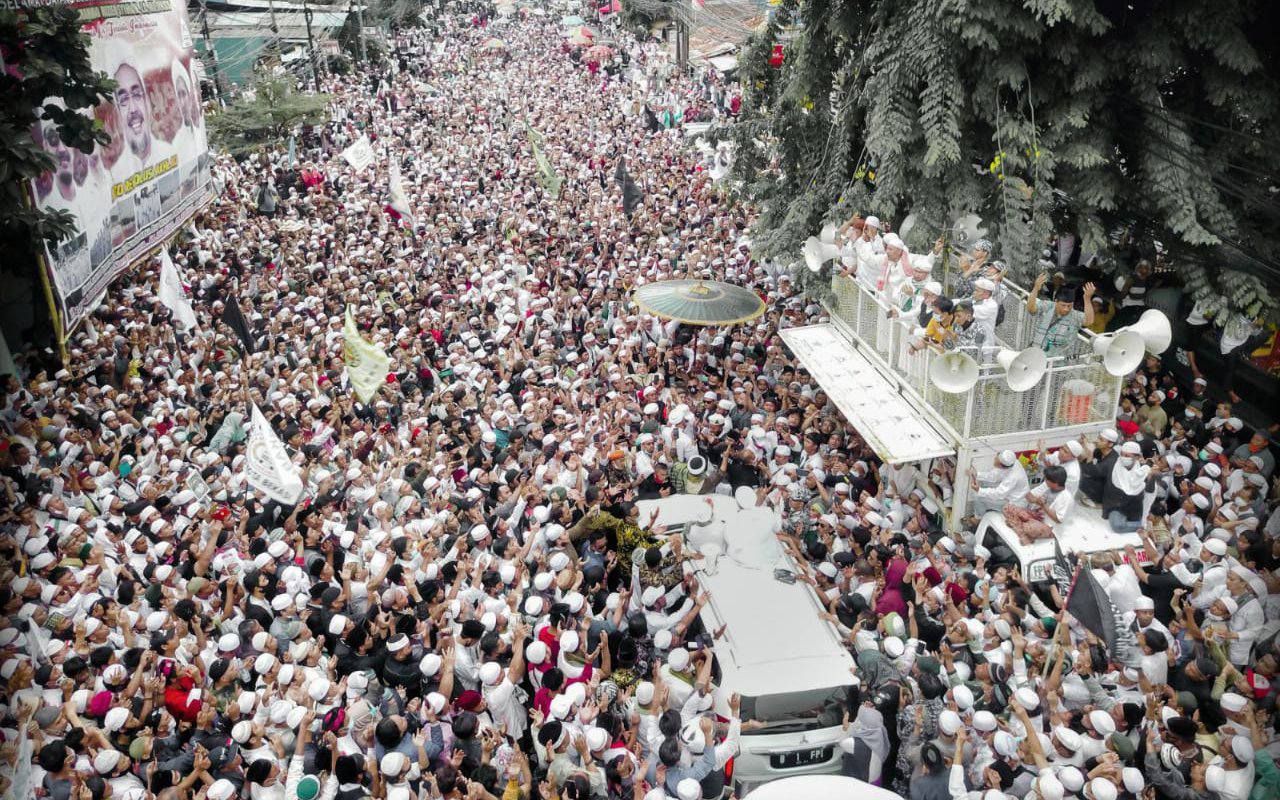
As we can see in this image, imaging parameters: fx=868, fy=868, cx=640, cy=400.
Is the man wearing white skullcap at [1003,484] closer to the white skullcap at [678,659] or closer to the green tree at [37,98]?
the white skullcap at [678,659]

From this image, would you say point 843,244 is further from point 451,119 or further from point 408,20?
point 408,20

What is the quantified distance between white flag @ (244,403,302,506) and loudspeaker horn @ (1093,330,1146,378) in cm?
738

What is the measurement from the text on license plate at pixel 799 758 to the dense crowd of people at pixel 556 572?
204mm

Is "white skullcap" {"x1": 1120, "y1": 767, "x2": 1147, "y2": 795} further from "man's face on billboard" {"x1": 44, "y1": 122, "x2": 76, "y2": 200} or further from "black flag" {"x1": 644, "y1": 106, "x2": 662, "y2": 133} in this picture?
"black flag" {"x1": 644, "y1": 106, "x2": 662, "y2": 133}

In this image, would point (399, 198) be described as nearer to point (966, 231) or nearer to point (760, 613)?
point (966, 231)

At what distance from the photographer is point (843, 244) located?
10.5 meters

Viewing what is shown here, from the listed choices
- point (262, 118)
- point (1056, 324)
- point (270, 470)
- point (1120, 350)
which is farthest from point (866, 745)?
point (262, 118)

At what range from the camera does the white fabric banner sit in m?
10.3

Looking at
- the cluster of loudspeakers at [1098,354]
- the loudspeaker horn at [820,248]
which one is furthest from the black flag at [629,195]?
the cluster of loudspeakers at [1098,354]

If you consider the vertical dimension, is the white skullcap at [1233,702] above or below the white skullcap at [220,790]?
above

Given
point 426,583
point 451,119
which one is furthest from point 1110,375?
point 451,119

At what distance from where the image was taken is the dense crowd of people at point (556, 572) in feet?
18.1

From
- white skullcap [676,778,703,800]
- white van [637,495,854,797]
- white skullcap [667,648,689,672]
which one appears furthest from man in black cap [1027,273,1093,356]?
white skullcap [676,778,703,800]

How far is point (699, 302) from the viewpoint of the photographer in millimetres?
11023
